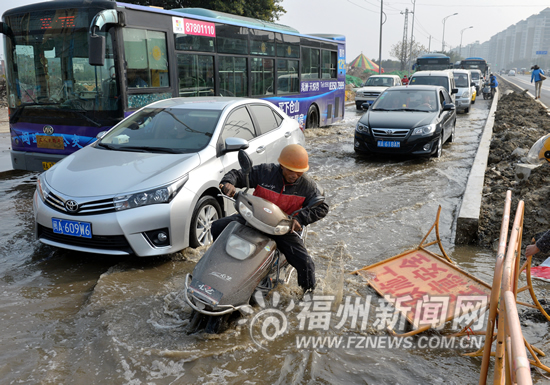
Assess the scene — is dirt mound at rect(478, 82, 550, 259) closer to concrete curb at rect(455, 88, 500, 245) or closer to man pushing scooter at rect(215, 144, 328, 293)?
concrete curb at rect(455, 88, 500, 245)

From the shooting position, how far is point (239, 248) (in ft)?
11.1

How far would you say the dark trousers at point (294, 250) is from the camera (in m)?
3.68

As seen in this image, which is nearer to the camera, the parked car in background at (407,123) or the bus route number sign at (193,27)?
the bus route number sign at (193,27)

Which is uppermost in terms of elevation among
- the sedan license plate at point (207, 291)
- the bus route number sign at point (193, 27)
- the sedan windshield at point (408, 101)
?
the bus route number sign at point (193, 27)

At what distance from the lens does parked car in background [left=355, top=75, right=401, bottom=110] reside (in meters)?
22.9

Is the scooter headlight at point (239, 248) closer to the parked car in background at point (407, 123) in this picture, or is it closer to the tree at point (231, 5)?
the parked car in background at point (407, 123)

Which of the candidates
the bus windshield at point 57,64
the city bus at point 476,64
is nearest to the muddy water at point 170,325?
the bus windshield at point 57,64

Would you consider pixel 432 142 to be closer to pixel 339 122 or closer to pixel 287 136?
pixel 287 136

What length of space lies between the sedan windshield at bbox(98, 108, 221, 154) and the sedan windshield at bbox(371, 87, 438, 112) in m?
6.72

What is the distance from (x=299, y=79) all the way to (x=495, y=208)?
836cm

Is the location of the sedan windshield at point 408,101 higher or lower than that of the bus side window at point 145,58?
lower

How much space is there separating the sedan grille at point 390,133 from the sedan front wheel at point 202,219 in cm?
603

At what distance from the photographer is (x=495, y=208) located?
6.50 metres

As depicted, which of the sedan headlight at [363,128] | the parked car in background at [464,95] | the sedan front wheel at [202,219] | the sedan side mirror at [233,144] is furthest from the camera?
the parked car in background at [464,95]
